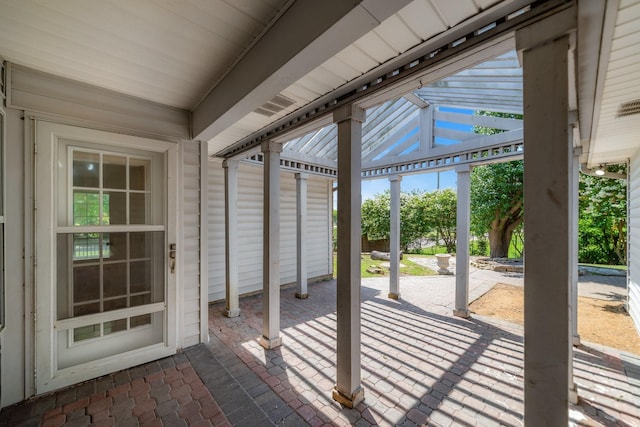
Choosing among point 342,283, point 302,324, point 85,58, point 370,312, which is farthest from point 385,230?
point 85,58

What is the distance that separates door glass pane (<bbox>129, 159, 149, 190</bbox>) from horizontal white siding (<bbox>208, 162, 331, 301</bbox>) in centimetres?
200

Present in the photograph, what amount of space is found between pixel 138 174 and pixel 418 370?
12.4ft

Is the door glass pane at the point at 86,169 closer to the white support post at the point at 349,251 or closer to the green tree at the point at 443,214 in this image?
the white support post at the point at 349,251

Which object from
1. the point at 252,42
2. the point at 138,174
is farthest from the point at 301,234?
the point at 252,42

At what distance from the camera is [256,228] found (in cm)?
557

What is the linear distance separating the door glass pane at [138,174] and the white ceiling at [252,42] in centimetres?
78

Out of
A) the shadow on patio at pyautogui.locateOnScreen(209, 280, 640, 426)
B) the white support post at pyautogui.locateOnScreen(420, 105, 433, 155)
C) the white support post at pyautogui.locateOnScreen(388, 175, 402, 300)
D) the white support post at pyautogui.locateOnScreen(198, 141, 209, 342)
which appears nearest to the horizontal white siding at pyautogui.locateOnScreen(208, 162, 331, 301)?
the shadow on patio at pyautogui.locateOnScreen(209, 280, 640, 426)

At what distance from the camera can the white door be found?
230 centimetres

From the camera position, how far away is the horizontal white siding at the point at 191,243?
3.10 metres

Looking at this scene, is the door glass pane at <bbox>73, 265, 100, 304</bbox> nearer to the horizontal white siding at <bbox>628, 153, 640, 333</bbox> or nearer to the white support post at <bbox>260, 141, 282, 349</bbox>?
the white support post at <bbox>260, 141, 282, 349</bbox>

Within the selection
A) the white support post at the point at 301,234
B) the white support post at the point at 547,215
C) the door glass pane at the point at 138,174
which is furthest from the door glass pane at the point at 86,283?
the white support post at the point at 547,215

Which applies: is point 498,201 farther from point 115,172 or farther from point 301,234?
point 115,172

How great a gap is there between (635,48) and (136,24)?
2961 millimetres

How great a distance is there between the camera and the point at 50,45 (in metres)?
1.84
